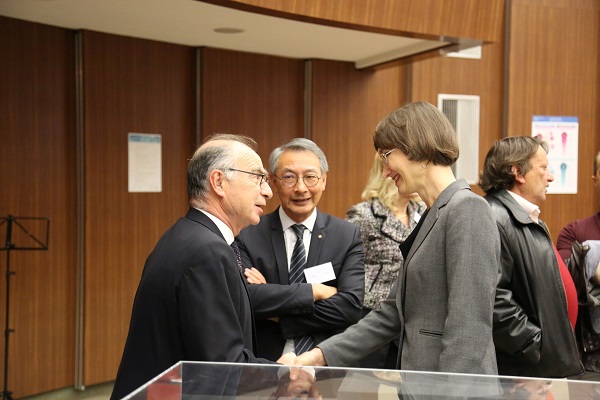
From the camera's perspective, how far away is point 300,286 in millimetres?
3037

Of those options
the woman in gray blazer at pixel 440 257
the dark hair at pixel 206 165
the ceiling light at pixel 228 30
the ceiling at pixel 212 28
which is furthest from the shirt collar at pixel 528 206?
the ceiling light at pixel 228 30

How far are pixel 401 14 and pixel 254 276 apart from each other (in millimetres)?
2737

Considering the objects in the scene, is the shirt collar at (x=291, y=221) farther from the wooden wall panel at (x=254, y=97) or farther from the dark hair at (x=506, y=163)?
the wooden wall panel at (x=254, y=97)

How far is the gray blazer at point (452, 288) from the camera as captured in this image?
2100 millimetres

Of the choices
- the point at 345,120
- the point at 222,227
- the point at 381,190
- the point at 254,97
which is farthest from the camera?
the point at 345,120

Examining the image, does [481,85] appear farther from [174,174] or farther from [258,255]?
[258,255]

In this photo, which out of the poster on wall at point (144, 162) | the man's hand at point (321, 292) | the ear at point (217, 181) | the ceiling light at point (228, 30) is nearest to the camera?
the ear at point (217, 181)

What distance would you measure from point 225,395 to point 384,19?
12.9 ft

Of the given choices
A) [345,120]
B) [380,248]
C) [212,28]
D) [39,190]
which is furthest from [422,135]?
[345,120]

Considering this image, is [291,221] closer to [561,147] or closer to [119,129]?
[119,129]

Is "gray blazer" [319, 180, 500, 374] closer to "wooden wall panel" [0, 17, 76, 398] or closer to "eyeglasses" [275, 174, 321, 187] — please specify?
"eyeglasses" [275, 174, 321, 187]

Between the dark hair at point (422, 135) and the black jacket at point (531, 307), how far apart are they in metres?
0.78

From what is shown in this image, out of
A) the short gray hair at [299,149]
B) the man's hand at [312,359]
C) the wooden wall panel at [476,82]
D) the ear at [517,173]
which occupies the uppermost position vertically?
the wooden wall panel at [476,82]

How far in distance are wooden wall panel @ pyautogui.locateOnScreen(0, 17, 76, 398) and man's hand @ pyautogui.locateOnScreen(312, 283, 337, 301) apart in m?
2.76
